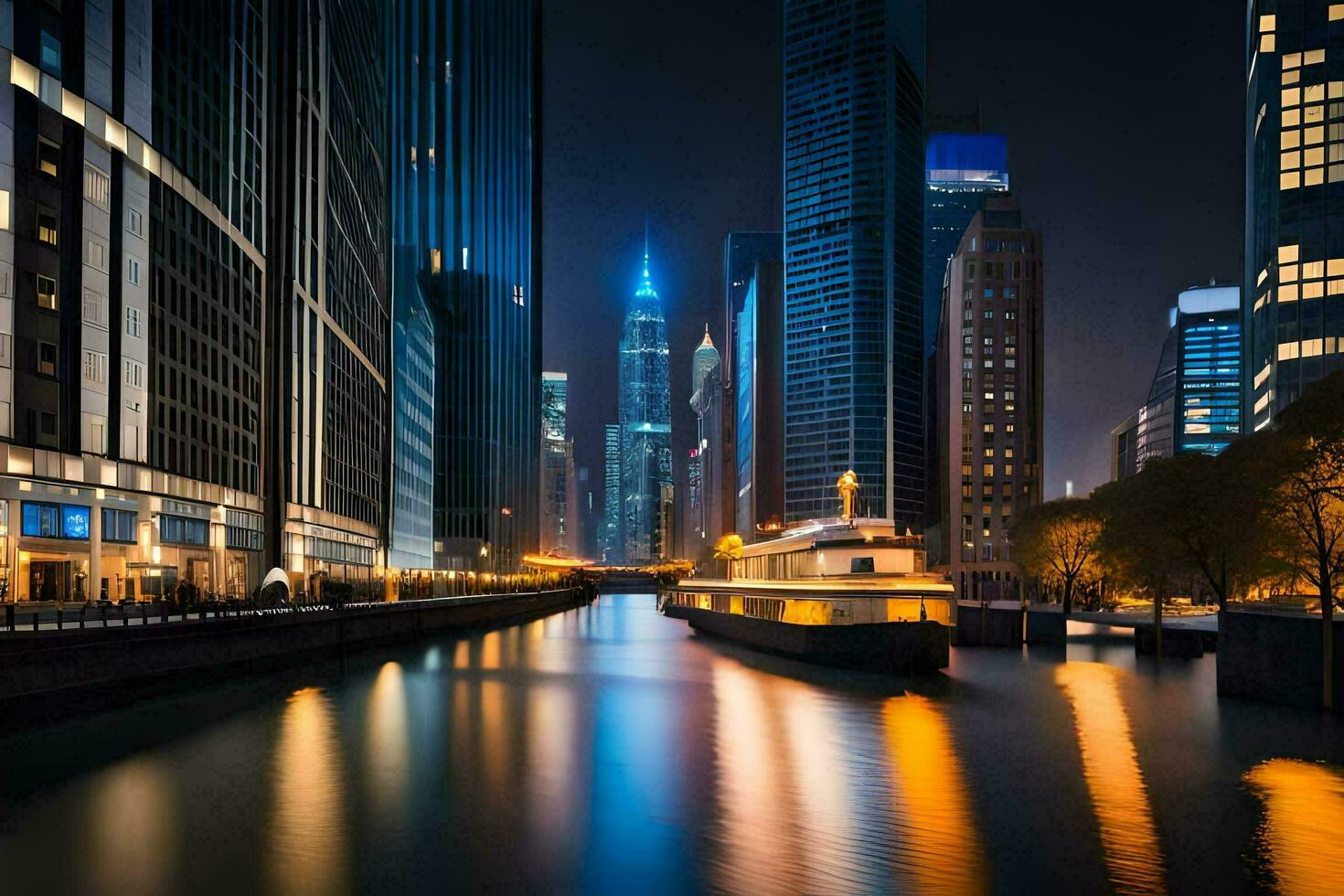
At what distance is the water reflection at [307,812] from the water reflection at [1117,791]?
13298mm

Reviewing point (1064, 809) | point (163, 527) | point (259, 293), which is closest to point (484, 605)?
point (259, 293)

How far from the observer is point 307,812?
2520 cm

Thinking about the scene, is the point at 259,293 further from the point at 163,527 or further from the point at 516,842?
the point at 516,842

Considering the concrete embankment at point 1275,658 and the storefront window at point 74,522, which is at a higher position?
the storefront window at point 74,522

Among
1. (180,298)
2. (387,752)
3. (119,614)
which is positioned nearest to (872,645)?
(387,752)

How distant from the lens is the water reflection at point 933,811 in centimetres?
1966

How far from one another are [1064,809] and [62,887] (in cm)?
1922

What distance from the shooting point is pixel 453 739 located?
1437 inches

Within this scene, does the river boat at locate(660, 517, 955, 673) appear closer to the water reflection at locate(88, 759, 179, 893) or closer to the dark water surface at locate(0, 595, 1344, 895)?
the dark water surface at locate(0, 595, 1344, 895)

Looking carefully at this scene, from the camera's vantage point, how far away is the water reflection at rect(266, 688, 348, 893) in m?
20.0

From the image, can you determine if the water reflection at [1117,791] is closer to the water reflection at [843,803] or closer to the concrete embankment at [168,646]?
the water reflection at [843,803]

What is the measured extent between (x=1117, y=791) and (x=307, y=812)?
60.2 feet

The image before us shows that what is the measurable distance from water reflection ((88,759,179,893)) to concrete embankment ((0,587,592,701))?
6.11 m

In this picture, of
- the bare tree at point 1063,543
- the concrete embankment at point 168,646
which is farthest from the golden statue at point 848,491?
the concrete embankment at point 168,646
